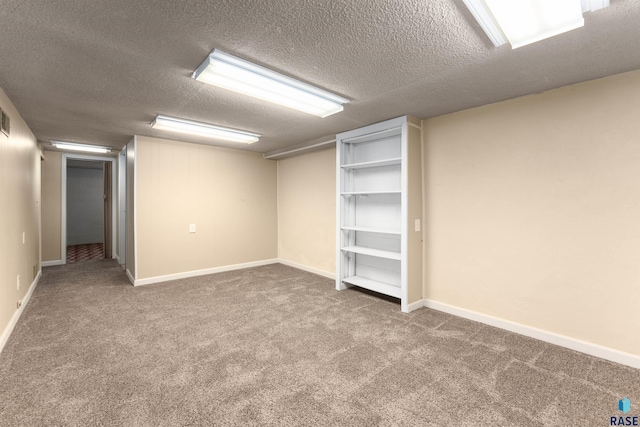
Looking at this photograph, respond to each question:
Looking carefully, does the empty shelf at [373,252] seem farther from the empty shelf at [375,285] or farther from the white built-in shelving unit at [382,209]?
the empty shelf at [375,285]

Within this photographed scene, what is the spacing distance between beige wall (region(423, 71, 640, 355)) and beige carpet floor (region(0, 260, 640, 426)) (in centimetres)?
35

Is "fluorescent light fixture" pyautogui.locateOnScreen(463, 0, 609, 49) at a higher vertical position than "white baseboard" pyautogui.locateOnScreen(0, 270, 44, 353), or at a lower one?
higher

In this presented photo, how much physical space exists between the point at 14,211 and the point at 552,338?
5.42m

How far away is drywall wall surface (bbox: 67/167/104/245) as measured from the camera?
8477 mm

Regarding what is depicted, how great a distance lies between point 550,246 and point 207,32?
127 inches

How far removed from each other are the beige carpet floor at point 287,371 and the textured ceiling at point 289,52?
2.25 m

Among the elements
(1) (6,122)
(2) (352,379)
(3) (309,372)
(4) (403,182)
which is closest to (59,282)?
(1) (6,122)

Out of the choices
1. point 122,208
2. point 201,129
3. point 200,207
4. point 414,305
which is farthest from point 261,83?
point 122,208

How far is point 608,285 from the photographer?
235 cm

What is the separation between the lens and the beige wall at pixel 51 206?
225 inches

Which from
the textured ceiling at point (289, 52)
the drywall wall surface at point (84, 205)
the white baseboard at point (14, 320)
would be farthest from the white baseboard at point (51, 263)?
the textured ceiling at point (289, 52)

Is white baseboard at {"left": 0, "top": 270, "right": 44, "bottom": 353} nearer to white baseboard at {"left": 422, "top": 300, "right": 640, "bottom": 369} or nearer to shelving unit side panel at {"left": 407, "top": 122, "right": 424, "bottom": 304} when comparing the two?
shelving unit side panel at {"left": 407, "top": 122, "right": 424, "bottom": 304}

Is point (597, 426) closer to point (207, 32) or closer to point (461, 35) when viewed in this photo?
point (461, 35)

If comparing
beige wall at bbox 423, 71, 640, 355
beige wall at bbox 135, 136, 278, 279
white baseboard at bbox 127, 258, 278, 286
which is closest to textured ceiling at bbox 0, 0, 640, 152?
beige wall at bbox 423, 71, 640, 355
